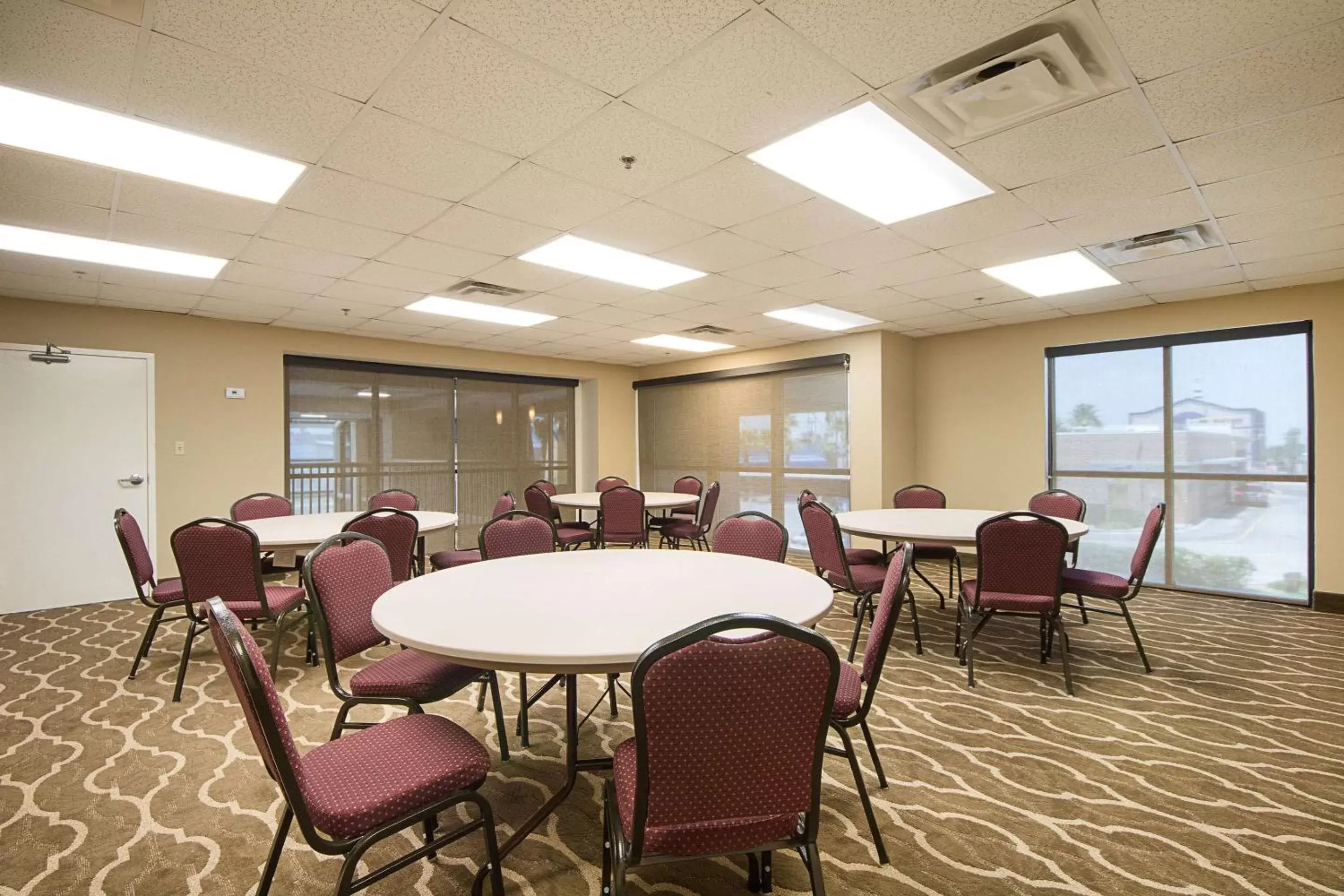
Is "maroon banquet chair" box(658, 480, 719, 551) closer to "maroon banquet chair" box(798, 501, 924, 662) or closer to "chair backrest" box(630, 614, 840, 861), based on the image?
"maroon banquet chair" box(798, 501, 924, 662)

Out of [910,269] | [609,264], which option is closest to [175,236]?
[609,264]

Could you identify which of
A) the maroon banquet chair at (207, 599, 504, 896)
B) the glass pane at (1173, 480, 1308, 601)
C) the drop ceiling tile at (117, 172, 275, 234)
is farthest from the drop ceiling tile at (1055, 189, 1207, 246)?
the drop ceiling tile at (117, 172, 275, 234)

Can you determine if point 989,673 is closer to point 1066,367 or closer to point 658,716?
point 658,716

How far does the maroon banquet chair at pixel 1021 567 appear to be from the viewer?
10.2 feet

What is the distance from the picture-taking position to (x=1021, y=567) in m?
3.16

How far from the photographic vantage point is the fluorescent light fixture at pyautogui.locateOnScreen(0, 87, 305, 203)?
88.9 inches

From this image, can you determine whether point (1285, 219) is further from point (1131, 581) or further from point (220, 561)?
point (220, 561)

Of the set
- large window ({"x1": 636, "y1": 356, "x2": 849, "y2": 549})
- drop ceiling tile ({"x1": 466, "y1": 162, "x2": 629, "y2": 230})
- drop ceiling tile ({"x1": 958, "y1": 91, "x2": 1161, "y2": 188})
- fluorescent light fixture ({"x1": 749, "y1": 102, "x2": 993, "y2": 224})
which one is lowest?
large window ({"x1": 636, "y1": 356, "x2": 849, "y2": 549})

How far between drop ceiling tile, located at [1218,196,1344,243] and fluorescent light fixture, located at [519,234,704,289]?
10.4 ft

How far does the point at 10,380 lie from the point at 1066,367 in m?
9.45

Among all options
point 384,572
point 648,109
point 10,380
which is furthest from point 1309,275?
point 10,380

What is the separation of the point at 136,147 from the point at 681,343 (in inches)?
215

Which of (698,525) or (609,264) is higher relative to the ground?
(609,264)

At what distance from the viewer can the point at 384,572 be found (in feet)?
7.73
